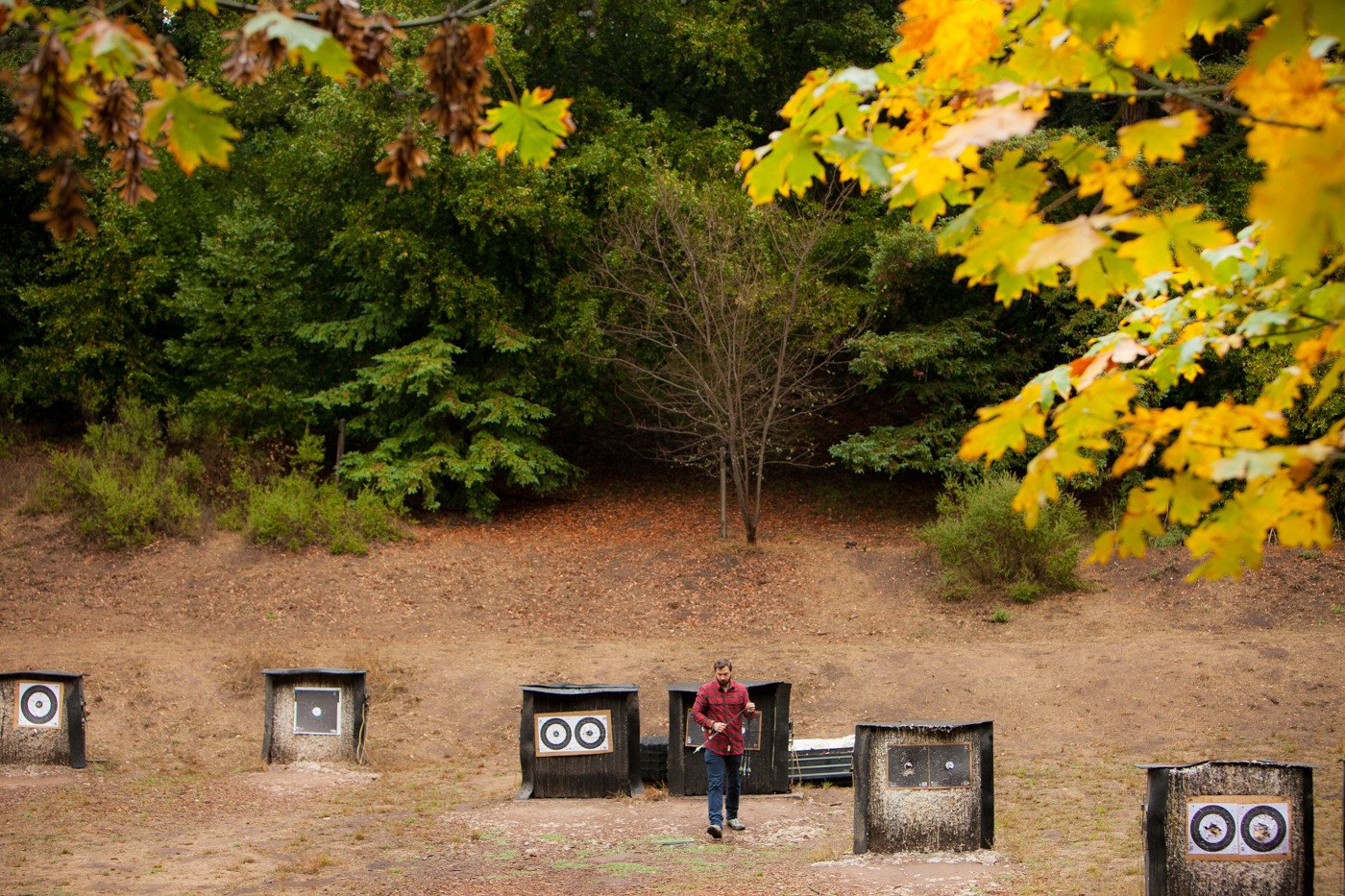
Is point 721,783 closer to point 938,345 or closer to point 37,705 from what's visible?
point 37,705

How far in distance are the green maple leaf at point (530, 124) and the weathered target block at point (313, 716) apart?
9.53 m

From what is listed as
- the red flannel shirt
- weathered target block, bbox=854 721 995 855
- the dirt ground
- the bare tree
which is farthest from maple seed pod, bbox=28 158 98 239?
the bare tree

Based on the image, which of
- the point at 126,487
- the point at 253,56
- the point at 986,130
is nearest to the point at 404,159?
the point at 253,56

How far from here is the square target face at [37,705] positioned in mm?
12570

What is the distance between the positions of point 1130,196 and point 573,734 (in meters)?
8.92

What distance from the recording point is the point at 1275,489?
3.73 meters

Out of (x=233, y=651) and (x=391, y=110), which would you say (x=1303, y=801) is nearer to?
(x=233, y=651)

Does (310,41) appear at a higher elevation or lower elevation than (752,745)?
higher

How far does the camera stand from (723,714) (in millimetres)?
10281

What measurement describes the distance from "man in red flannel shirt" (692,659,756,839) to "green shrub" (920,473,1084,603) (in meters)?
9.95

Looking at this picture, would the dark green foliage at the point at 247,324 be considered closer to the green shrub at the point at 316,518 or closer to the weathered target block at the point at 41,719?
the green shrub at the point at 316,518

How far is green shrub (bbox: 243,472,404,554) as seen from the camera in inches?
871

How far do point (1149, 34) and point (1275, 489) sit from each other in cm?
153

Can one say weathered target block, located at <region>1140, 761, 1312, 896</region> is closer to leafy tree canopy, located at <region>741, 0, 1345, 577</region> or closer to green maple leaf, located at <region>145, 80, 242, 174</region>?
leafy tree canopy, located at <region>741, 0, 1345, 577</region>
